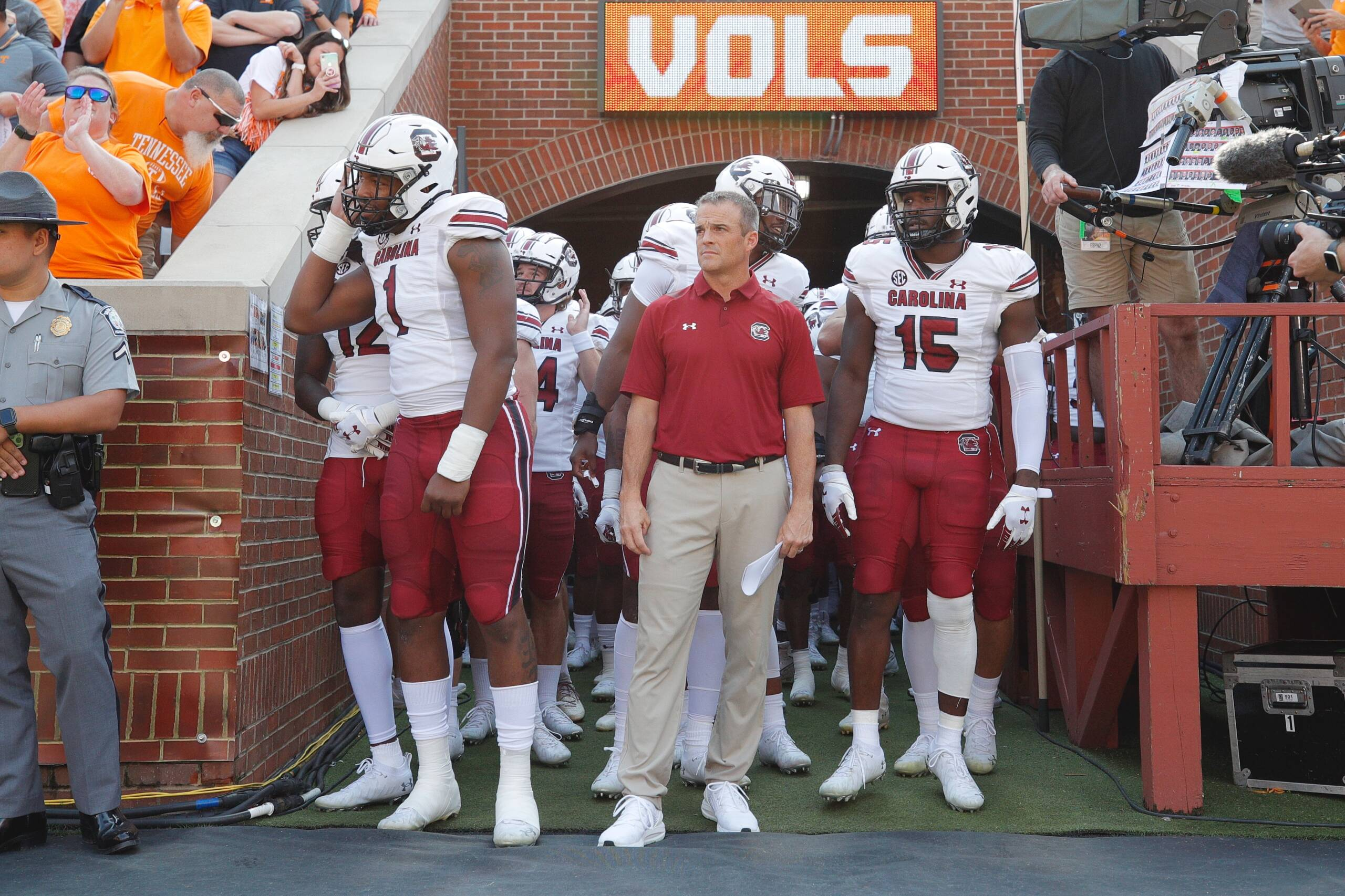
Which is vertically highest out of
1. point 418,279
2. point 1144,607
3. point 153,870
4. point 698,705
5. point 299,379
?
point 418,279

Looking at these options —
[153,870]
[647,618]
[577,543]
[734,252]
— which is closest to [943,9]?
[577,543]

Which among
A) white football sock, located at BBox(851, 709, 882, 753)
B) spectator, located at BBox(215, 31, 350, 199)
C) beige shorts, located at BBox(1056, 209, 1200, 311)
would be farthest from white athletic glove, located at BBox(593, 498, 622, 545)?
spectator, located at BBox(215, 31, 350, 199)

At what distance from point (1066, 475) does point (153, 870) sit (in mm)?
3660

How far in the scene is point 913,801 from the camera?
429 cm

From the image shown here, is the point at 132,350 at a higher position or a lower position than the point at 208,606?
higher

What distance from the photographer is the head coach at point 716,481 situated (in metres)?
3.85

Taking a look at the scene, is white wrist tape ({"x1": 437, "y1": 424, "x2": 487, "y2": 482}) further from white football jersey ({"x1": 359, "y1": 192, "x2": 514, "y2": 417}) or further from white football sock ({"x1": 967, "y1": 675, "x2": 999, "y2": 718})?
white football sock ({"x1": 967, "y1": 675, "x2": 999, "y2": 718})

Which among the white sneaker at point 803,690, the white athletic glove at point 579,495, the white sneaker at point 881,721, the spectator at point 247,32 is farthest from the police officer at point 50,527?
the spectator at point 247,32

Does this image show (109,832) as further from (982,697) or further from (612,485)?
(982,697)

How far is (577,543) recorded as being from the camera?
23.1 feet

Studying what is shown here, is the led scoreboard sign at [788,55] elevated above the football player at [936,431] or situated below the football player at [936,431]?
above

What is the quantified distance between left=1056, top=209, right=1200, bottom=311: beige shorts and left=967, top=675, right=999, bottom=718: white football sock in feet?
7.03

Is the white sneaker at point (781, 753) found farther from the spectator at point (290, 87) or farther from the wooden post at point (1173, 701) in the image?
the spectator at point (290, 87)

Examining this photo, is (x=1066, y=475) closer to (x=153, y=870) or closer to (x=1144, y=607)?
(x=1144, y=607)
